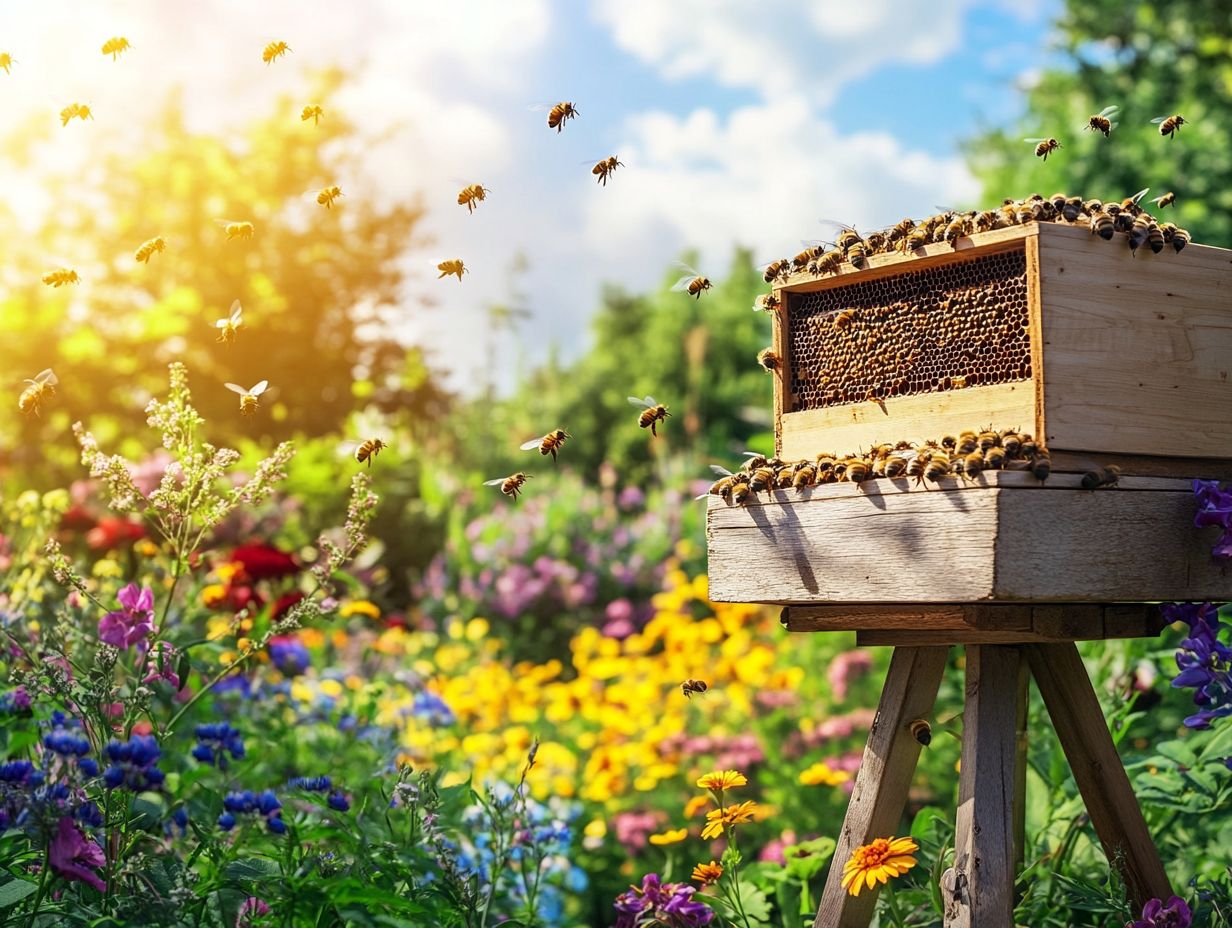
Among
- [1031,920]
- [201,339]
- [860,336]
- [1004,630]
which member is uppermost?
[201,339]

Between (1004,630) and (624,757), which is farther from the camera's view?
(624,757)

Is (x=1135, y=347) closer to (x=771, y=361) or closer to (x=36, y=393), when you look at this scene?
(x=771, y=361)

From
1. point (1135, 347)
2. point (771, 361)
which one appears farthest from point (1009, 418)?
point (771, 361)

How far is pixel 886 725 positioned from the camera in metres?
2.63

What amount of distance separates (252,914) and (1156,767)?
2593mm

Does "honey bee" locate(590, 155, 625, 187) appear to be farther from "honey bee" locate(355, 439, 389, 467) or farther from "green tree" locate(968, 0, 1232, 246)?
"green tree" locate(968, 0, 1232, 246)

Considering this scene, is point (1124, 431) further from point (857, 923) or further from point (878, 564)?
point (857, 923)

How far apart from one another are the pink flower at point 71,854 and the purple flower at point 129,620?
559 millimetres

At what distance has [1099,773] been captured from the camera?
2592 mm

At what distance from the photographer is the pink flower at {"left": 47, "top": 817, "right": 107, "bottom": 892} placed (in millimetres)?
2115

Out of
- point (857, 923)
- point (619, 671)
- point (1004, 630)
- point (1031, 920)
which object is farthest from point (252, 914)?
point (619, 671)

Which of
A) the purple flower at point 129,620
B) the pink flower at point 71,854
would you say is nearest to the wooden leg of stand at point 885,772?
the pink flower at point 71,854

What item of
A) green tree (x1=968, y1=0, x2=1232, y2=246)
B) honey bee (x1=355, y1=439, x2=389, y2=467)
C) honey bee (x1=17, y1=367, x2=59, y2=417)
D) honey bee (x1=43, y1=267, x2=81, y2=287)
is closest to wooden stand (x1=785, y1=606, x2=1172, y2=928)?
honey bee (x1=355, y1=439, x2=389, y2=467)

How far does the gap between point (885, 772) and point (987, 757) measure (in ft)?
0.80
